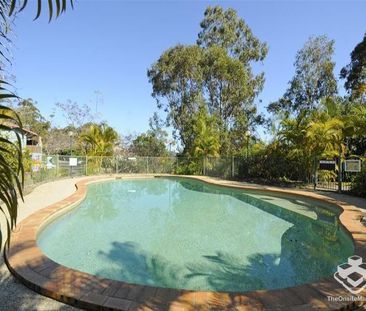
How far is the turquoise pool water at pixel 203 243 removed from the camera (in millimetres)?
5078

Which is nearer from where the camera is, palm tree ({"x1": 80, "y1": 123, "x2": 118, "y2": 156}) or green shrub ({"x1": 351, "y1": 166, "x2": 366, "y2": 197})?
green shrub ({"x1": 351, "y1": 166, "x2": 366, "y2": 197})

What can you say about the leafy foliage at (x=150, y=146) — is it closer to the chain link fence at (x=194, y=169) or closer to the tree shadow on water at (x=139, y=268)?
the chain link fence at (x=194, y=169)

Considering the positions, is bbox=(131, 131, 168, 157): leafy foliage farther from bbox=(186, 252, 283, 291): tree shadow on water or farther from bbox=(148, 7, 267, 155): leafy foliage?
bbox=(186, 252, 283, 291): tree shadow on water

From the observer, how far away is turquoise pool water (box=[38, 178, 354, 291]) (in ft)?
16.7

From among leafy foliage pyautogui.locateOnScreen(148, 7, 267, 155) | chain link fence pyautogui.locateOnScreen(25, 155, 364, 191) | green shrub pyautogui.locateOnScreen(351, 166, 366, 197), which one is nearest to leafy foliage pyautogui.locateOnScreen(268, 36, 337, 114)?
leafy foliage pyautogui.locateOnScreen(148, 7, 267, 155)

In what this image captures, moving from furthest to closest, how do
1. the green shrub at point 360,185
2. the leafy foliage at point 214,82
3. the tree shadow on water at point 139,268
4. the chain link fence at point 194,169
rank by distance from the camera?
1. the leafy foliage at point 214,82
2. the chain link fence at point 194,169
3. the green shrub at point 360,185
4. the tree shadow on water at point 139,268

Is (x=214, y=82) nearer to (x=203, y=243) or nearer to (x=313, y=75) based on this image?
(x=313, y=75)

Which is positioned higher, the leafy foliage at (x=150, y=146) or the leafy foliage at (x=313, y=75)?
the leafy foliage at (x=313, y=75)

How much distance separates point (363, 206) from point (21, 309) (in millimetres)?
9300

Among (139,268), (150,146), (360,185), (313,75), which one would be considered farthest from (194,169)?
(139,268)

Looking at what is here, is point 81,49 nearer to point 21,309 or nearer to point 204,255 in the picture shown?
point 204,255

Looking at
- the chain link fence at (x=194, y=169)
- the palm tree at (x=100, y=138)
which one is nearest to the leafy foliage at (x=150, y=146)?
the chain link fence at (x=194, y=169)

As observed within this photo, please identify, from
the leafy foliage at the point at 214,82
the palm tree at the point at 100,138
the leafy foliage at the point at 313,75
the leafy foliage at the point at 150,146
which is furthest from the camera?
the leafy foliage at the point at 150,146

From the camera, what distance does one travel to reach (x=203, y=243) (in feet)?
22.2
